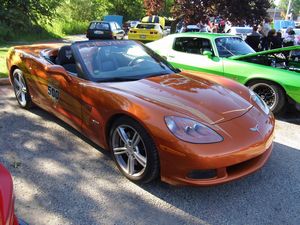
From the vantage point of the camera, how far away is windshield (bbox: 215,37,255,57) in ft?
21.4

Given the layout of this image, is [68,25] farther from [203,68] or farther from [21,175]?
[21,175]

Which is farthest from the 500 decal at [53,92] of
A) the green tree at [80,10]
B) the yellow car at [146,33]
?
the green tree at [80,10]

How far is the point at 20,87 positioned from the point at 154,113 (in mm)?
3026

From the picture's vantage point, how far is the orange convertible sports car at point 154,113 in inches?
113

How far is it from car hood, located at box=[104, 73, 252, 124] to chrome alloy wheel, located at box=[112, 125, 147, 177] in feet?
1.23

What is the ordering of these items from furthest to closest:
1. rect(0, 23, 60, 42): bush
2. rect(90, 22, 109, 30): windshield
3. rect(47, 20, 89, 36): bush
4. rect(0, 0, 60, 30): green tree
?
1. rect(47, 20, 89, 36): bush
2. rect(90, 22, 109, 30): windshield
3. rect(0, 23, 60, 42): bush
4. rect(0, 0, 60, 30): green tree

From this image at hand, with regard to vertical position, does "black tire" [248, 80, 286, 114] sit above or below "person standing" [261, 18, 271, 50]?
below

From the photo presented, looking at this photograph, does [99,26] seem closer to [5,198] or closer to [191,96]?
[191,96]

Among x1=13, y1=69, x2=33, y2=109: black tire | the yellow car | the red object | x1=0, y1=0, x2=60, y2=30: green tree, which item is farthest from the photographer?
the yellow car

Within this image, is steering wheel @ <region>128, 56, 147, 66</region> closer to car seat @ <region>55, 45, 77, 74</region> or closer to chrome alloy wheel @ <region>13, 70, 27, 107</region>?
car seat @ <region>55, 45, 77, 74</region>

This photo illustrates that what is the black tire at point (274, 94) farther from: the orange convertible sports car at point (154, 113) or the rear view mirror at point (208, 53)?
the orange convertible sports car at point (154, 113)

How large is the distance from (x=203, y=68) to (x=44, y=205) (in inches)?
167

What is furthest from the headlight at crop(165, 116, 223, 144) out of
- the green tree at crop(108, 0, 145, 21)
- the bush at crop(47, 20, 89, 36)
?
the green tree at crop(108, 0, 145, 21)

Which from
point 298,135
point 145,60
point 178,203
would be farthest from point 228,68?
point 178,203
